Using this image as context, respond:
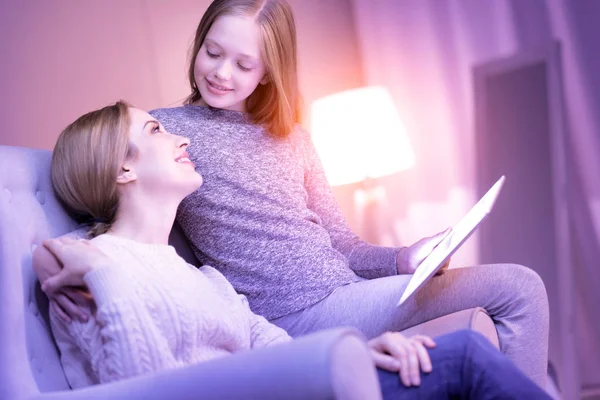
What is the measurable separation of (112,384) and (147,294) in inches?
6.9

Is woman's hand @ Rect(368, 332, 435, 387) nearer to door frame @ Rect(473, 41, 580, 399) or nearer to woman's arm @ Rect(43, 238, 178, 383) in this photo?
woman's arm @ Rect(43, 238, 178, 383)

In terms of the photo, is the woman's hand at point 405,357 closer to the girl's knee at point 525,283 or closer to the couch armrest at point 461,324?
the couch armrest at point 461,324

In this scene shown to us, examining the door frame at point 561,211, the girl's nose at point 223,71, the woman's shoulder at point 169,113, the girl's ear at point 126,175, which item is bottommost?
the door frame at point 561,211

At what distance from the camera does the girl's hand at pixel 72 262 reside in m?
1.04

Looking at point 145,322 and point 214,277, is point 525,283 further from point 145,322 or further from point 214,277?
point 145,322

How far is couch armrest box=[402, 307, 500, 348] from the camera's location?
1.31 meters

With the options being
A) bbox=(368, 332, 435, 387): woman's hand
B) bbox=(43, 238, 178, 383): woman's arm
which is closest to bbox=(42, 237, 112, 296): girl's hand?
bbox=(43, 238, 178, 383): woman's arm

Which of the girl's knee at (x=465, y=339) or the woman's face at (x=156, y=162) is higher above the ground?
the woman's face at (x=156, y=162)

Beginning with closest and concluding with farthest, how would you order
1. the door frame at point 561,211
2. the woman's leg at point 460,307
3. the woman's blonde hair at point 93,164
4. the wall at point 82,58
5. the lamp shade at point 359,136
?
1. the woman's blonde hair at point 93,164
2. the woman's leg at point 460,307
3. the wall at point 82,58
4. the door frame at point 561,211
5. the lamp shade at point 359,136

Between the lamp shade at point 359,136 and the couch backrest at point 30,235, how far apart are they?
120cm

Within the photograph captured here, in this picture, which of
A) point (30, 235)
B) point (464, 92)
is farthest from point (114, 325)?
point (464, 92)

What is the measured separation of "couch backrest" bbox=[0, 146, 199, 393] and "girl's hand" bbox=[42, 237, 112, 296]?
57 mm

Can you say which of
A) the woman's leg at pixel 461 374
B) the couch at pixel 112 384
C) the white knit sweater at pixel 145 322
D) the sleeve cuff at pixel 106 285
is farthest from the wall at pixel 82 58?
the woman's leg at pixel 461 374

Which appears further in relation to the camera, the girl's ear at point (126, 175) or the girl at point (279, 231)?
the girl at point (279, 231)
